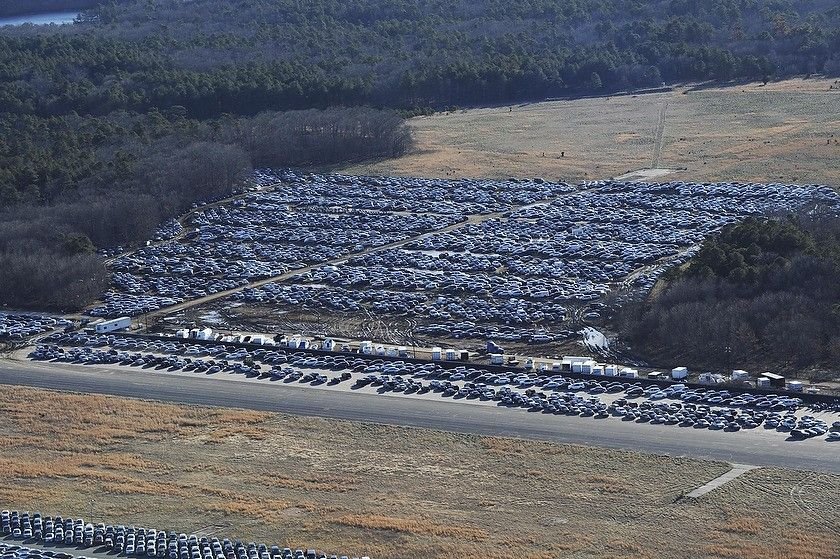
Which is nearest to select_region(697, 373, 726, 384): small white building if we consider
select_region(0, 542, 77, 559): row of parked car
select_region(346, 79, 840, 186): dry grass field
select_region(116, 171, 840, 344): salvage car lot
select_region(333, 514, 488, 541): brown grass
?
select_region(116, 171, 840, 344): salvage car lot

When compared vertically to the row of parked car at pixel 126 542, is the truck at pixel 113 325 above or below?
above

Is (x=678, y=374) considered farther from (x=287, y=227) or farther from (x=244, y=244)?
(x=287, y=227)

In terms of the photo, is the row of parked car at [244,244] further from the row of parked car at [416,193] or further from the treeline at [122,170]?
the treeline at [122,170]

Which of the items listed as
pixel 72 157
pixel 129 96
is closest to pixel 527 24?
pixel 129 96

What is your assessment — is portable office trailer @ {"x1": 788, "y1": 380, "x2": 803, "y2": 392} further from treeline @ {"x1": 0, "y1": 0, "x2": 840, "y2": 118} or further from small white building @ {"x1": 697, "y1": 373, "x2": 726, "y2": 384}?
treeline @ {"x1": 0, "y1": 0, "x2": 840, "y2": 118}

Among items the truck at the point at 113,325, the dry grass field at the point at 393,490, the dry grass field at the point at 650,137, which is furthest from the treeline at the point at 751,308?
the dry grass field at the point at 650,137

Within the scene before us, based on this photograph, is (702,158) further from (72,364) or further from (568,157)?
(72,364)
